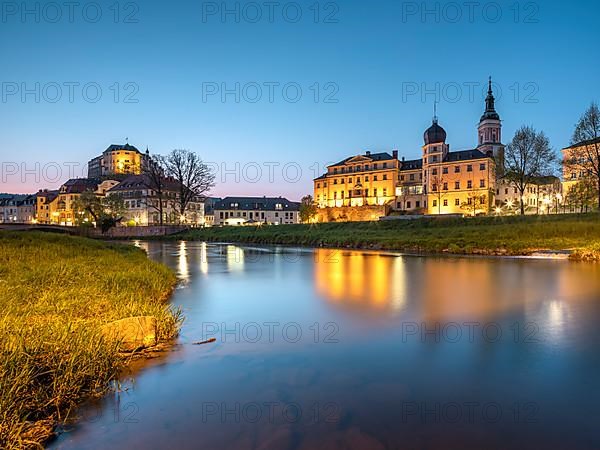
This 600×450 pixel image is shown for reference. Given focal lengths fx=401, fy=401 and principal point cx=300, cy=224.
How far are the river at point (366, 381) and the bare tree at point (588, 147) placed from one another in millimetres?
44904

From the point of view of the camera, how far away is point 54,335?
6102 mm

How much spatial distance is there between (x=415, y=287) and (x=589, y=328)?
707cm

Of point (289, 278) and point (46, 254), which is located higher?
point (46, 254)

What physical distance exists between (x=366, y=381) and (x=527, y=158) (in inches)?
2278

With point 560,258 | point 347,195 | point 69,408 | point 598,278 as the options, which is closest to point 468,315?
point 69,408

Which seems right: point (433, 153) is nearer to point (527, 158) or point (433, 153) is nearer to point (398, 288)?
point (527, 158)

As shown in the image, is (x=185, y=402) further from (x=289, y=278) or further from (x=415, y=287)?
(x=289, y=278)

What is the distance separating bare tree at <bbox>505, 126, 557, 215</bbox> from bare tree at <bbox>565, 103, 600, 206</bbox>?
12.2 feet

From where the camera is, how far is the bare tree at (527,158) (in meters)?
54.2

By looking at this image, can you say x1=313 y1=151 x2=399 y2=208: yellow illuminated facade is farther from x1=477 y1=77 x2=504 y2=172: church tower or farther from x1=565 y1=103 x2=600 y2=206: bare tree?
x1=565 y1=103 x2=600 y2=206: bare tree

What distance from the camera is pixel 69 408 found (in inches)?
204

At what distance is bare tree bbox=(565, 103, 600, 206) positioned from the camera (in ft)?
158

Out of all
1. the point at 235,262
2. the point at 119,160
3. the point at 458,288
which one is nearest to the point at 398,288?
the point at 458,288

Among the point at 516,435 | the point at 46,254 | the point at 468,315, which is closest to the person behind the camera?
the point at 516,435
